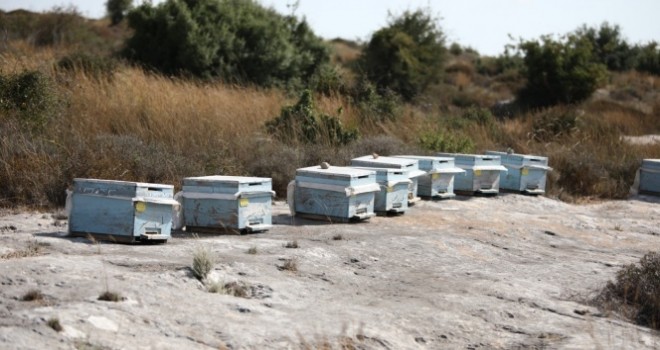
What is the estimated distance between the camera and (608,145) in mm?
20297

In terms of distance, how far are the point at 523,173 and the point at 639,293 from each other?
699 cm

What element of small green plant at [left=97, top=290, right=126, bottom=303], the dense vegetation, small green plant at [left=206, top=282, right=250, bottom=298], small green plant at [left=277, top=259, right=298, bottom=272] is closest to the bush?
small green plant at [left=277, top=259, right=298, bottom=272]

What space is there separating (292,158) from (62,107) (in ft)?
11.7

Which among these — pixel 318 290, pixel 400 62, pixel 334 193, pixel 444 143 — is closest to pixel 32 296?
pixel 318 290

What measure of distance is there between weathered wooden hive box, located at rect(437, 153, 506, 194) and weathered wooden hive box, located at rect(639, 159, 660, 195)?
3384 millimetres

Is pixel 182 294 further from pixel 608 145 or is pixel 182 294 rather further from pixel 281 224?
pixel 608 145

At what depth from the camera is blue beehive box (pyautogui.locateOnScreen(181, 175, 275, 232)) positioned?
33.7ft

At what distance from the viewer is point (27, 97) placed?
13.5 metres

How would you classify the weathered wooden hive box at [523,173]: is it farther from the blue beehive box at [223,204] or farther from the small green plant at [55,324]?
the small green plant at [55,324]

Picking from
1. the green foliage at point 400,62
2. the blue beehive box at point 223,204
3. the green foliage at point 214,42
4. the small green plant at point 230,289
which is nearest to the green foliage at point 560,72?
the green foliage at point 400,62

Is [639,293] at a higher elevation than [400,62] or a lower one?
lower

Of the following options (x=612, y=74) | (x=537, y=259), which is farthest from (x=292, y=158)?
(x=612, y=74)

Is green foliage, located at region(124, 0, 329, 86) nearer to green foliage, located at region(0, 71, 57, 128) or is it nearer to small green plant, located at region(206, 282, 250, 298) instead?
green foliage, located at region(0, 71, 57, 128)

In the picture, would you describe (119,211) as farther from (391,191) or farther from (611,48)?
(611,48)
